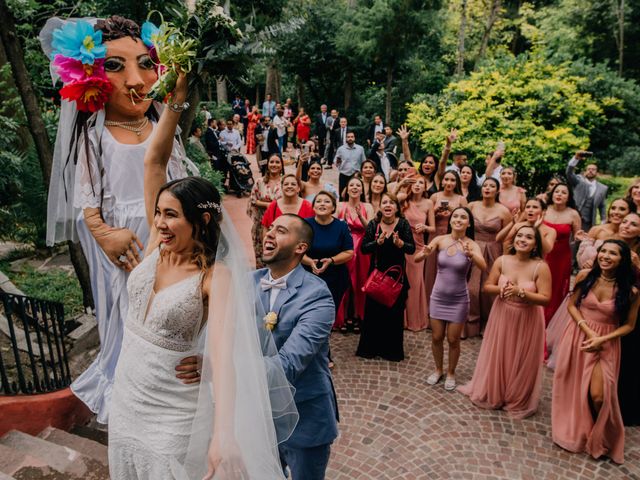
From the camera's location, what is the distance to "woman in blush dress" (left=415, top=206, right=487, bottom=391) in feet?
17.8

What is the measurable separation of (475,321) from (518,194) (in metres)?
2.09

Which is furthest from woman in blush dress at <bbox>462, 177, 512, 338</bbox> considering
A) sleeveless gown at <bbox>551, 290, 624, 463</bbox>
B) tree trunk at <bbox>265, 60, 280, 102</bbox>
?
tree trunk at <bbox>265, 60, 280, 102</bbox>

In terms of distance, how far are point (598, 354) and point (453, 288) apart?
1497 millimetres

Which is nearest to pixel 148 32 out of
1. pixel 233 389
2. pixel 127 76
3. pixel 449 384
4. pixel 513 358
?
pixel 127 76

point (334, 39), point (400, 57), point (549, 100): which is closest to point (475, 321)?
point (549, 100)

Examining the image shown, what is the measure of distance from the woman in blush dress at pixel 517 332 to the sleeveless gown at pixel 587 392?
36cm

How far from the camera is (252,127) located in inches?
856

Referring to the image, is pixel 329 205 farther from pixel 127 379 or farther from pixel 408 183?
pixel 127 379

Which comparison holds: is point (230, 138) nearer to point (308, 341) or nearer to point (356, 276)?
point (356, 276)

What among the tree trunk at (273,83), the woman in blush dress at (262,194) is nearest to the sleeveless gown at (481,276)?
the woman in blush dress at (262,194)

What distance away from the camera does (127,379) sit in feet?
7.91

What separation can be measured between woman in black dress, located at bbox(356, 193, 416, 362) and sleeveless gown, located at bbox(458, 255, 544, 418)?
3.82 feet

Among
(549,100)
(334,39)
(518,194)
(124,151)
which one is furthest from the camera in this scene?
(334,39)

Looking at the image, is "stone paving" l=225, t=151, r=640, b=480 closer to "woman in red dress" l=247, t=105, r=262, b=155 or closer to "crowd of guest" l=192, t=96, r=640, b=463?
"crowd of guest" l=192, t=96, r=640, b=463
